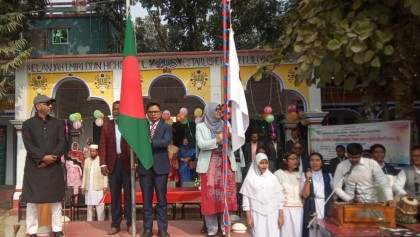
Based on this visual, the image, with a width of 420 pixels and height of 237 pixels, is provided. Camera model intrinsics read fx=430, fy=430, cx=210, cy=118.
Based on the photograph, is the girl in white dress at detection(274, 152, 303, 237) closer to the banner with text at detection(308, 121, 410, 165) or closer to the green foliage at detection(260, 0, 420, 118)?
the green foliage at detection(260, 0, 420, 118)

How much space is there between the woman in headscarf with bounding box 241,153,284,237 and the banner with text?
7.68 feet

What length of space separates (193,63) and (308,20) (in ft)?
18.9

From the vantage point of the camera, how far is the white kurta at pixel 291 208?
4.94 meters

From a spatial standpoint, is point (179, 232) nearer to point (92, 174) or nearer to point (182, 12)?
point (92, 174)

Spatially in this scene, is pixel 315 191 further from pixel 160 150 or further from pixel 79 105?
pixel 79 105

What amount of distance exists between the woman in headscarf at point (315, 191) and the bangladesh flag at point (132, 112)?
1795 millimetres

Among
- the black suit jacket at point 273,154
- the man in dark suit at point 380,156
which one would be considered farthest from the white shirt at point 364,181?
the black suit jacket at point 273,154

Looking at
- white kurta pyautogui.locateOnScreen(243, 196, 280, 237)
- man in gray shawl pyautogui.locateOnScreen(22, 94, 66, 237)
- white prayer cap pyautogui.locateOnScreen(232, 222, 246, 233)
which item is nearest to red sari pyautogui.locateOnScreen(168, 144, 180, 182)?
white prayer cap pyautogui.locateOnScreen(232, 222, 246, 233)

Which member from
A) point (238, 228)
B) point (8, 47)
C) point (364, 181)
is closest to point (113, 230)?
point (238, 228)

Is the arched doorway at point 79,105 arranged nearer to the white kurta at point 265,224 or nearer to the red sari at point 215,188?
the red sari at point 215,188

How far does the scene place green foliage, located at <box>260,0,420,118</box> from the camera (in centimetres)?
398

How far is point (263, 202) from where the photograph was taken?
4805mm

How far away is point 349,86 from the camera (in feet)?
15.0

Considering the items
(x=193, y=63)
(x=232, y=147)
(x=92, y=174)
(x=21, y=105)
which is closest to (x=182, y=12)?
(x=193, y=63)
